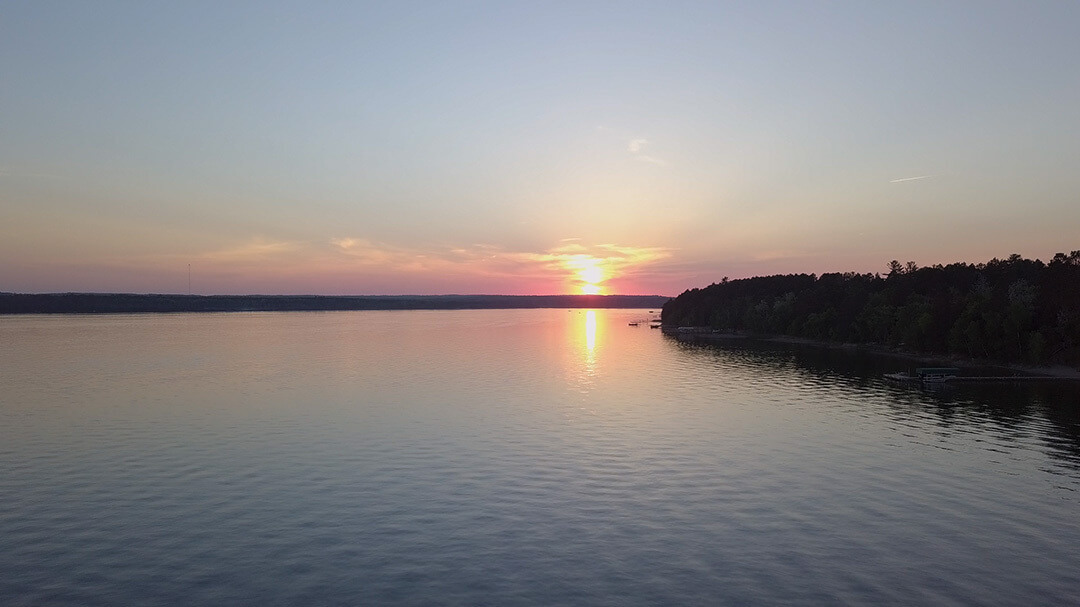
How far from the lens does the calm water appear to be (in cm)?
3050

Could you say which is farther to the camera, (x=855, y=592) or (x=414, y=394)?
(x=414, y=394)

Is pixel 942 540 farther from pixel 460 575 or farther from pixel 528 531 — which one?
pixel 460 575

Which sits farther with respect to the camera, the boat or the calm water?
the boat

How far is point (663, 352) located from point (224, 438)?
140961 millimetres

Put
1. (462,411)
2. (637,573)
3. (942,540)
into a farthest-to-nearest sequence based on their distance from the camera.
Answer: (462,411), (942,540), (637,573)

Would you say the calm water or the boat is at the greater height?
the boat

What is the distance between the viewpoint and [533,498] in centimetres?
4434

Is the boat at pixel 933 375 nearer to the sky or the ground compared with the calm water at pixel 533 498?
nearer to the sky

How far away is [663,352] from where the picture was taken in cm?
18988

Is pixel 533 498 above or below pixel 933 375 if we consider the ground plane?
below

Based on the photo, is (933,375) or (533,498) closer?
(533,498)

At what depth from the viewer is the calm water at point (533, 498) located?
3050 centimetres

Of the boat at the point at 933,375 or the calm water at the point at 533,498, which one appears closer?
the calm water at the point at 533,498

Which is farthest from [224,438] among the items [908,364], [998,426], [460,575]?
[908,364]
